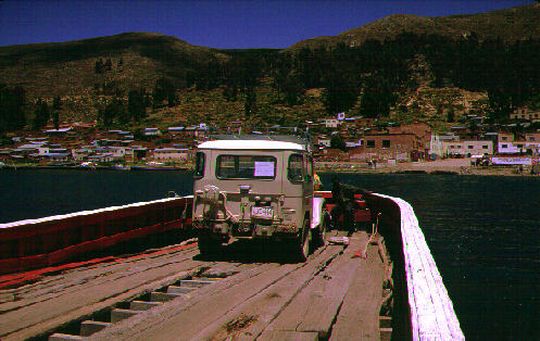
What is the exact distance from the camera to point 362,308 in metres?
7.21

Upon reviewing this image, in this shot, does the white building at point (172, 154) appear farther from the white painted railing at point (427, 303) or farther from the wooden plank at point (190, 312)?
the white painted railing at point (427, 303)

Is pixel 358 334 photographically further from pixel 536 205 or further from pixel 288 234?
pixel 536 205

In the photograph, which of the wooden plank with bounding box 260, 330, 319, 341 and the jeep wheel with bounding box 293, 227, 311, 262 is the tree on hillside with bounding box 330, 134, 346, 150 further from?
the wooden plank with bounding box 260, 330, 319, 341

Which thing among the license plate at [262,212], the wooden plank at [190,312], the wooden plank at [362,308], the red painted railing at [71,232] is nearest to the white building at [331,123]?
the red painted railing at [71,232]

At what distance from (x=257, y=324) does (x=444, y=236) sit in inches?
1334

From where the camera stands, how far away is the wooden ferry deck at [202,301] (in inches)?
237

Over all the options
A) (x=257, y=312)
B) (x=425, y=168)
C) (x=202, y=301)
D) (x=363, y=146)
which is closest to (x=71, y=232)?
(x=202, y=301)

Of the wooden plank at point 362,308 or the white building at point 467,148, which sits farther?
the white building at point 467,148

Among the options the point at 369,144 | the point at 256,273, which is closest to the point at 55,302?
the point at 256,273

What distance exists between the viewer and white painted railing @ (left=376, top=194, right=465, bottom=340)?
391 centimetres

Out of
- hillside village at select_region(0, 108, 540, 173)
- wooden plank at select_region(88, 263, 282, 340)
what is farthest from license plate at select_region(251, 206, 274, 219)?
hillside village at select_region(0, 108, 540, 173)

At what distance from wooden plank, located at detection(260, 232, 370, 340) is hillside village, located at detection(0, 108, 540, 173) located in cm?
13687

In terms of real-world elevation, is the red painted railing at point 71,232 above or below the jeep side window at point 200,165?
below

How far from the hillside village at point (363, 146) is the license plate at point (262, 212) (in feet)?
445
